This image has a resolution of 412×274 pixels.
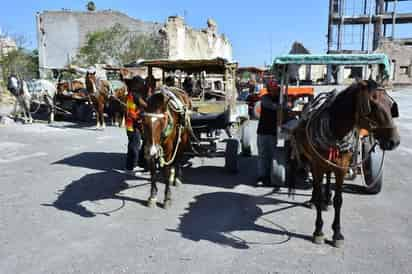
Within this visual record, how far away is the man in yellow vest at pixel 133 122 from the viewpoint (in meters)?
6.35

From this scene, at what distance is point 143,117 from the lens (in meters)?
4.80

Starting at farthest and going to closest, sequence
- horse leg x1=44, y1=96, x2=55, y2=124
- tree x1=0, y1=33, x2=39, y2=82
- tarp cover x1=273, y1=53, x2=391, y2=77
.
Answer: tree x1=0, y1=33, x2=39, y2=82 → horse leg x1=44, y1=96, x2=55, y2=124 → tarp cover x1=273, y1=53, x2=391, y2=77

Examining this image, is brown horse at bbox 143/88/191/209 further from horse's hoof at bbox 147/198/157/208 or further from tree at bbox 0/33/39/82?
tree at bbox 0/33/39/82

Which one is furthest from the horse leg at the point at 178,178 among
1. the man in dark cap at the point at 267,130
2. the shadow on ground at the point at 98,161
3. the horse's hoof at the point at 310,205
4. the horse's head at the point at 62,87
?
the horse's head at the point at 62,87

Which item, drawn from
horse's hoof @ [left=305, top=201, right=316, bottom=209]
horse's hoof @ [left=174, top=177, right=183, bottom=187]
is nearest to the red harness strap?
horse's hoof @ [left=305, top=201, right=316, bottom=209]

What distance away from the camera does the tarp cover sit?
5719 mm

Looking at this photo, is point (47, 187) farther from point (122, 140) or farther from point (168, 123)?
point (122, 140)

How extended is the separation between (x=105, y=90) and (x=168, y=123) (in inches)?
363

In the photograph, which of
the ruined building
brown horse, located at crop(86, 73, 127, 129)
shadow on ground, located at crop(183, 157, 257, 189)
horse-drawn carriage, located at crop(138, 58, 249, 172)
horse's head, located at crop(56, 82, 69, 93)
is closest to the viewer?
shadow on ground, located at crop(183, 157, 257, 189)

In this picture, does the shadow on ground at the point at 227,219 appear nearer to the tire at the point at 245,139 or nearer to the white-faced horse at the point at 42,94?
the tire at the point at 245,139

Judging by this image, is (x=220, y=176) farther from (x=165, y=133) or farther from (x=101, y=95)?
(x=101, y=95)

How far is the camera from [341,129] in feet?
13.5

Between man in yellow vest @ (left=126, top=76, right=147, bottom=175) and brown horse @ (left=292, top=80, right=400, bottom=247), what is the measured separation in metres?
2.96

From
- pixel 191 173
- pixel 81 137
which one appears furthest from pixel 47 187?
pixel 81 137
